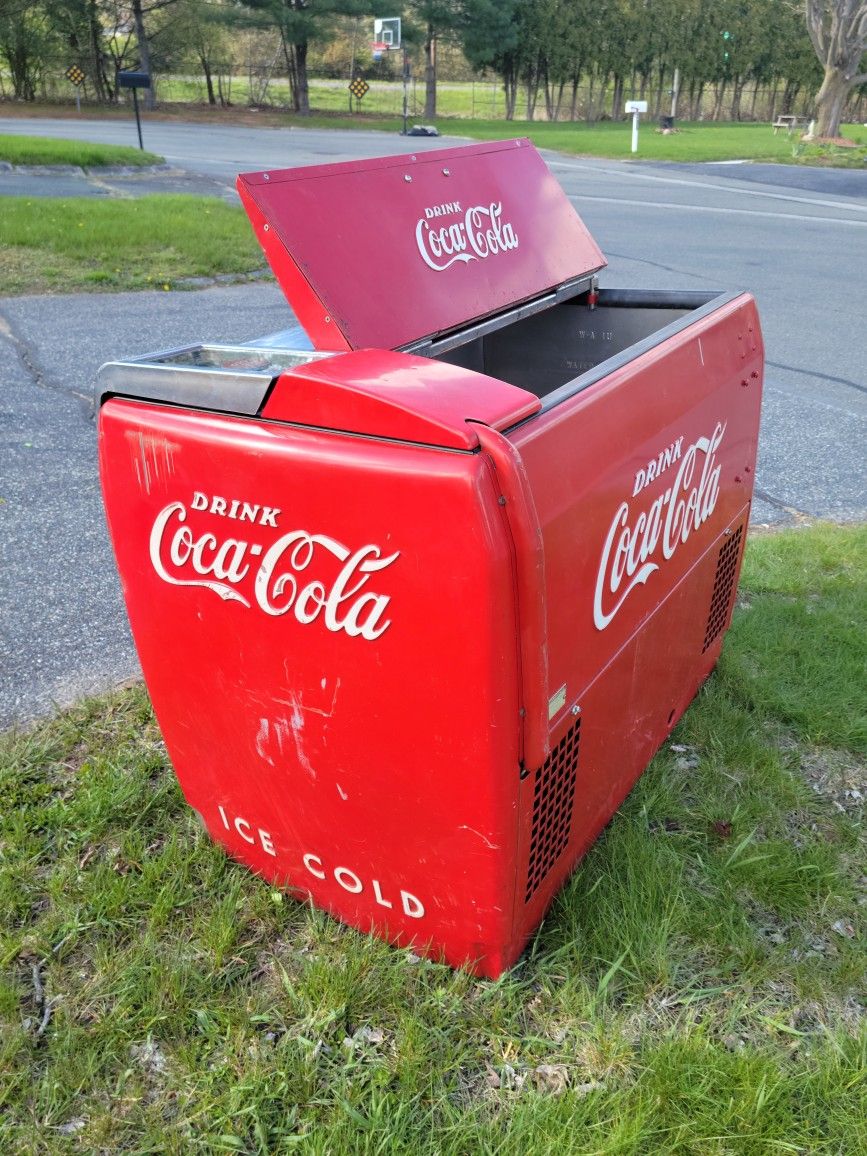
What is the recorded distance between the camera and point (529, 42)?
124 ft

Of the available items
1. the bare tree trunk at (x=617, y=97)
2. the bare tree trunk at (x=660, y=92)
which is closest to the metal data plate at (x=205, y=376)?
the bare tree trunk at (x=617, y=97)

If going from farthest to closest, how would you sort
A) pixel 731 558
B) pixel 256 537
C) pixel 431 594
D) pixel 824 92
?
pixel 824 92 < pixel 731 558 < pixel 256 537 < pixel 431 594

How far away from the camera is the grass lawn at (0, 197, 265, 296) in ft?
27.2

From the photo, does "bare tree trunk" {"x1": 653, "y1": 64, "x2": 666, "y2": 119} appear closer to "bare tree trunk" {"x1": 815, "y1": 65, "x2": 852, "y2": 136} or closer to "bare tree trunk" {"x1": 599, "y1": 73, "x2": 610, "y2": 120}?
"bare tree trunk" {"x1": 599, "y1": 73, "x2": 610, "y2": 120}

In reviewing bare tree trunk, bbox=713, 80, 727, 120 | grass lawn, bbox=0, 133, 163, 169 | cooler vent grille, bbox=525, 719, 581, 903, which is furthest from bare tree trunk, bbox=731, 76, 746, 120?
cooler vent grille, bbox=525, 719, 581, 903

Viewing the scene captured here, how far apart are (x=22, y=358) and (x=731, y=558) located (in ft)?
16.9

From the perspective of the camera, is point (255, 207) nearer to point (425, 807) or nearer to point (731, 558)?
point (425, 807)

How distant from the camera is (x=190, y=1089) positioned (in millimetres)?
1702

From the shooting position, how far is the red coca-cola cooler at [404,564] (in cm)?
146

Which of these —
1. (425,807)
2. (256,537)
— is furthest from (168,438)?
(425,807)

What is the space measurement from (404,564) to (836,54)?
1260 inches

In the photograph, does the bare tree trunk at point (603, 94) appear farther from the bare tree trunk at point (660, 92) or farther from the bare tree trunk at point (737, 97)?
the bare tree trunk at point (737, 97)

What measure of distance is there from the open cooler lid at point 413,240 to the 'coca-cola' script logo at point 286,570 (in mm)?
521

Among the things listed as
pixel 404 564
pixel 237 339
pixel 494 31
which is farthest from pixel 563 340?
pixel 494 31
